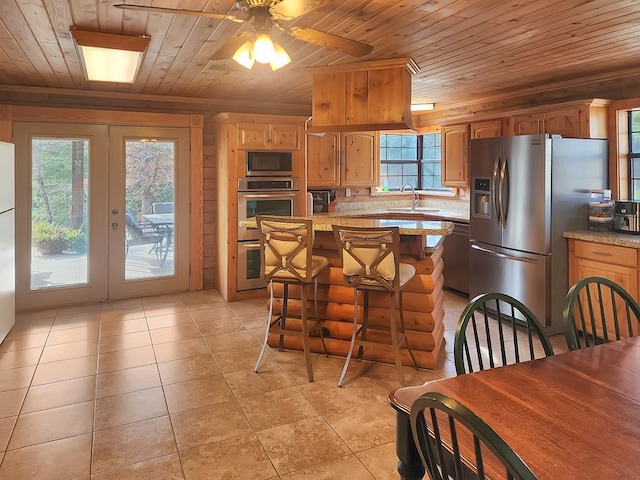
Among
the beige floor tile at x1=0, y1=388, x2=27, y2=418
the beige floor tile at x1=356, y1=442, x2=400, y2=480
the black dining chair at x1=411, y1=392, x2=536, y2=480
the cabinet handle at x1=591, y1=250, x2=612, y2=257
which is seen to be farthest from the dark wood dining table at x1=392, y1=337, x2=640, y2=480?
the beige floor tile at x1=0, y1=388, x2=27, y2=418

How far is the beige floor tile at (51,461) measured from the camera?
2.21m

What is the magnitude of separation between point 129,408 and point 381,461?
160 centimetres

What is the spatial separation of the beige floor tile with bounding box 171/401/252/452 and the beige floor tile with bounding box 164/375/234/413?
0.07m

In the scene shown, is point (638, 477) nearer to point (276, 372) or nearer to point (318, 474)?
point (318, 474)

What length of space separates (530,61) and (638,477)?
145 inches

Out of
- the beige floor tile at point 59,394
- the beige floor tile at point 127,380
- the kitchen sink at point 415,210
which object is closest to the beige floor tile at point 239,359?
the beige floor tile at point 127,380

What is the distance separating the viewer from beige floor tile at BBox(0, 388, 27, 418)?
2.80 metres

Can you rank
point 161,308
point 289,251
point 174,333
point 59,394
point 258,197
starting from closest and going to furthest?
point 59,394
point 289,251
point 174,333
point 161,308
point 258,197

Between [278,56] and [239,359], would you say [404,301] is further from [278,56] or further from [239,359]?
[278,56]

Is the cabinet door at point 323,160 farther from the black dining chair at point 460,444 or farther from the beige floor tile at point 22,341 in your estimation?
the black dining chair at point 460,444

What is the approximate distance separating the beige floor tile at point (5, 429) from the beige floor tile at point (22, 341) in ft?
4.33

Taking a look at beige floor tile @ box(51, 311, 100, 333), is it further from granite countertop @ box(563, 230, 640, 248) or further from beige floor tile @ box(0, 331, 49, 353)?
granite countertop @ box(563, 230, 640, 248)

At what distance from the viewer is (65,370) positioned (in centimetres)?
343

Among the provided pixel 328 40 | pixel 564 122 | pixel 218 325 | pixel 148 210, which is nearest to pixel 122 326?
pixel 218 325
